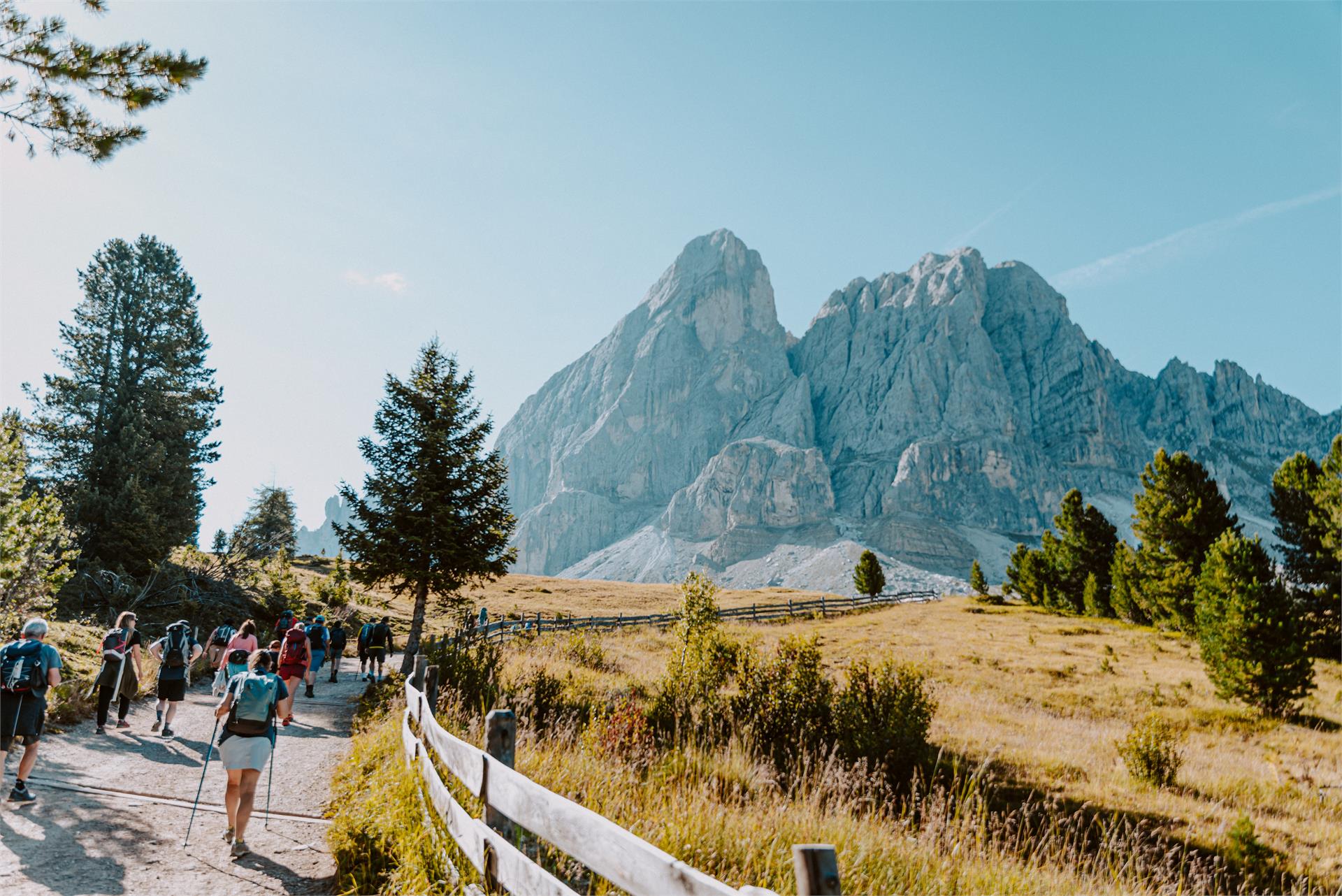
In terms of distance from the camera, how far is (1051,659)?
92.3 feet

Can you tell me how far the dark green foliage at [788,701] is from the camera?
12.9 m

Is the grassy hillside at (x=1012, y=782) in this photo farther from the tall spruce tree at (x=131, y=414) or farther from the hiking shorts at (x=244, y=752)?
the tall spruce tree at (x=131, y=414)

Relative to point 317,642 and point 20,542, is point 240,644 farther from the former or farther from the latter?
point 20,542

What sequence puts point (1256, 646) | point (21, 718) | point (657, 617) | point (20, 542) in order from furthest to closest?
1. point (657, 617)
2. point (1256, 646)
3. point (20, 542)
4. point (21, 718)

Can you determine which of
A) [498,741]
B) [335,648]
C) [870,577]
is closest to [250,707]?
[498,741]

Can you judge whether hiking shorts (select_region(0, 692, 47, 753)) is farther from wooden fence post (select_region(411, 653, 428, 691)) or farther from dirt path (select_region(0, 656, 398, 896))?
wooden fence post (select_region(411, 653, 428, 691))

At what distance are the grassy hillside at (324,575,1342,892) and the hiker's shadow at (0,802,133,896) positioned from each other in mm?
3327

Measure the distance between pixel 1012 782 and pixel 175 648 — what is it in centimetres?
1505

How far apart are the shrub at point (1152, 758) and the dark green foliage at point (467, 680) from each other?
12.0 metres

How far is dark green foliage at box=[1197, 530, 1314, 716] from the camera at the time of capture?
763 inches

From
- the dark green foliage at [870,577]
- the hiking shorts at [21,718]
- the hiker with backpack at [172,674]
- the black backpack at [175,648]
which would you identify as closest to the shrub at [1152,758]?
the hiking shorts at [21,718]

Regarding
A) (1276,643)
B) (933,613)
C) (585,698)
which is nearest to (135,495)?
(585,698)

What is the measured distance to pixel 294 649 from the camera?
13.3 metres

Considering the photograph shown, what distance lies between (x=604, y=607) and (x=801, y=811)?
52.0 m
